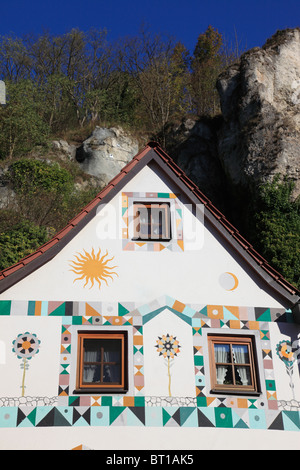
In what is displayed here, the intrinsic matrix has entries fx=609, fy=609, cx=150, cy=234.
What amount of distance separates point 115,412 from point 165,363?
3.92ft

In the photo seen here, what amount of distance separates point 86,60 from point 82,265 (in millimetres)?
27147

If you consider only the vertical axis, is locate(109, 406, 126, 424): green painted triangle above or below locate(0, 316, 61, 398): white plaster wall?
below

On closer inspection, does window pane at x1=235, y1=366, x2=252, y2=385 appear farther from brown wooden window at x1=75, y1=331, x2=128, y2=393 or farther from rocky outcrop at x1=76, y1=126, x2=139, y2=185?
rocky outcrop at x1=76, y1=126, x2=139, y2=185

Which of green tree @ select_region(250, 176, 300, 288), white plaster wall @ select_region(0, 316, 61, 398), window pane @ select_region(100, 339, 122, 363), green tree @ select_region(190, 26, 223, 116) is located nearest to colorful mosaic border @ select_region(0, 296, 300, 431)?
white plaster wall @ select_region(0, 316, 61, 398)

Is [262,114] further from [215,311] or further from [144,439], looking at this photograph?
[144,439]

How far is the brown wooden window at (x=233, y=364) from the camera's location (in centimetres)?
1022

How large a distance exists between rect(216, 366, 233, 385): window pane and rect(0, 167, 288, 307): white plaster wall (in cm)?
117

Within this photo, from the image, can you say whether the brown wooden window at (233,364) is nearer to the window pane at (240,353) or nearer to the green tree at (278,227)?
the window pane at (240,353)

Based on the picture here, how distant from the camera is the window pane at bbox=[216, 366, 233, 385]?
33.8 ft

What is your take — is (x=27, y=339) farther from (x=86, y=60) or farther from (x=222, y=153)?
(x=86, y=60)

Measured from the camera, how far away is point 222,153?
24.6 m

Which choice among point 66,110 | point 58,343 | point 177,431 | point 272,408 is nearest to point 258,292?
point 272,408

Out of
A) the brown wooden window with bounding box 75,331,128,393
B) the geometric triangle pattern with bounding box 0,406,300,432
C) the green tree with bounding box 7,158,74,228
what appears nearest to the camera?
the geometric triangle pattern with bounding box 0,406,300,432
